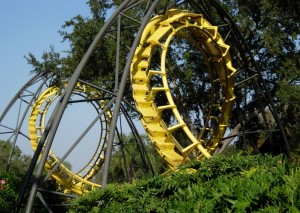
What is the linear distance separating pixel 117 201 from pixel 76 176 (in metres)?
14.0

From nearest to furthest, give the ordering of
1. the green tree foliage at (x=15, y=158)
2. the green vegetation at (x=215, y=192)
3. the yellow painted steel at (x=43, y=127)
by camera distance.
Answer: the green vegetation at (x=215, y=192) → the yellow painted steel at (x=43, y=127) → the green tree foliage at (x=15, y=158)

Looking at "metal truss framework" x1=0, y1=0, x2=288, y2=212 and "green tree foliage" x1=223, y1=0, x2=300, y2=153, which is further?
"green tree foliage" x1=223, y1=0, x2=300, y2=153

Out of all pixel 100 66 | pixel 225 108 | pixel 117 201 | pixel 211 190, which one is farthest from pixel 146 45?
pixel 100 66

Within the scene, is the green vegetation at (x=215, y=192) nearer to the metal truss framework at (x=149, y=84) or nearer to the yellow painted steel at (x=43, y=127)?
the metal truss framework at (x=149, y=84)

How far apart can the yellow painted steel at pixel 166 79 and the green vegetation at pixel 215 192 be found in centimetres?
417

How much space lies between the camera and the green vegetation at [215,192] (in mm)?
3123

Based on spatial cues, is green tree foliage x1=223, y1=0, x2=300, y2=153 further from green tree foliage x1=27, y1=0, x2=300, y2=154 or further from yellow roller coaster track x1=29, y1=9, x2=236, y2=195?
yellow roller coaster track x1=29, y1=9, x2=236, y2=195

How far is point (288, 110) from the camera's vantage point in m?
23.3

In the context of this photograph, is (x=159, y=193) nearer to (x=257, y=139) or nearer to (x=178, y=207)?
(x=178, y=207)

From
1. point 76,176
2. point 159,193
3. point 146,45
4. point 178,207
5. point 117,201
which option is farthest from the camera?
point 76,176

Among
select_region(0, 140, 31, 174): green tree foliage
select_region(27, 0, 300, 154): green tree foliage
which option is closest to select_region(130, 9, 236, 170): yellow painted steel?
select_region(27, 0, 300, 154): green tree foliage

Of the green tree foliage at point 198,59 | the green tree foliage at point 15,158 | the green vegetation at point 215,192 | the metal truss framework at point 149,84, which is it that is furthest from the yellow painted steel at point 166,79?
the green tree foliage at point 15,158

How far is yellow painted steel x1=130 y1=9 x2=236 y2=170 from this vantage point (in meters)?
10.3

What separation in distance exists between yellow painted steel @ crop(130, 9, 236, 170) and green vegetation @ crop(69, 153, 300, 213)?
4171 millimetres
